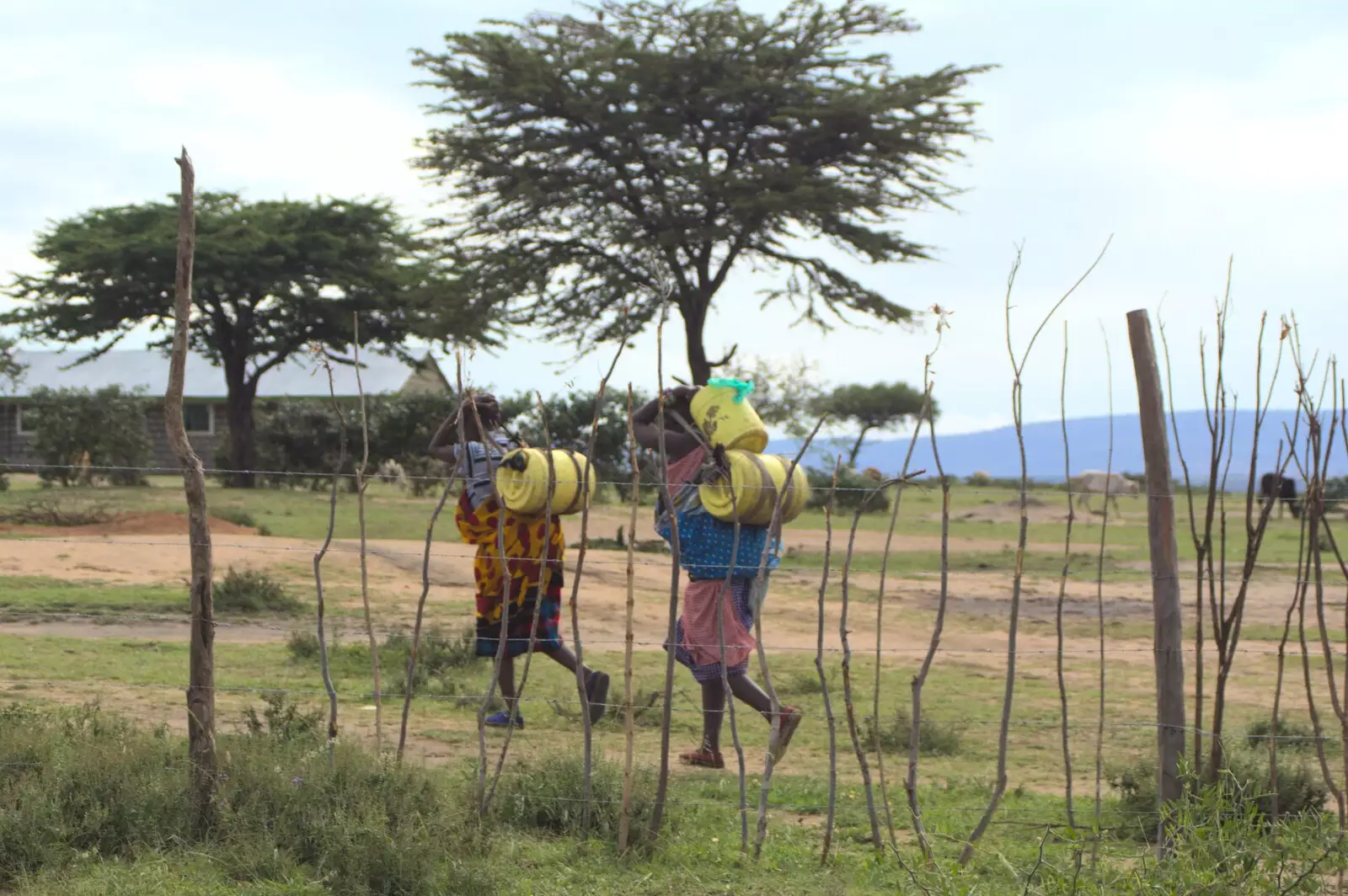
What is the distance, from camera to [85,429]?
2584 centimetres

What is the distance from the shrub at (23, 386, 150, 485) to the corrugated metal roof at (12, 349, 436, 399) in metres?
10.3

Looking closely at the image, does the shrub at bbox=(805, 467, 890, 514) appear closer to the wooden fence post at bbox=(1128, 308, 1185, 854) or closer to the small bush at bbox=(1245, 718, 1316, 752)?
the small bush at bbox=(1245, 718, 1316, 752)

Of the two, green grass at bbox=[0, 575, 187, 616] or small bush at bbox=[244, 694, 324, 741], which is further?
green grass at bbox=[0, 575, 187, 616]

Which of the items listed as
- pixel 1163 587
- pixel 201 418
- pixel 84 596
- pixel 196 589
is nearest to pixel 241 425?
pixel 201 418

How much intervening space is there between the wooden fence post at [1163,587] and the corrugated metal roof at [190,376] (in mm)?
33388

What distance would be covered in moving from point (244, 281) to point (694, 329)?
9468 mm

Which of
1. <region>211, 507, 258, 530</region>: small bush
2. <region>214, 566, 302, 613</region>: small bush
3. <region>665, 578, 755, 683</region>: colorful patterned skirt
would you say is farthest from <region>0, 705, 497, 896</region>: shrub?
<region>211, 507, 258, 530</region>: small bush

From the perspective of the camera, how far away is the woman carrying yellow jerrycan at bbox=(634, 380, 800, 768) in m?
6.14

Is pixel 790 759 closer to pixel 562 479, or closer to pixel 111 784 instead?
pixel 562 479

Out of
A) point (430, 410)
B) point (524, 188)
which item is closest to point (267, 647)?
point (524, 188)

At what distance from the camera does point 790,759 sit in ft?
22.6

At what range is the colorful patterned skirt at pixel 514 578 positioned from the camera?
6801 millimetres

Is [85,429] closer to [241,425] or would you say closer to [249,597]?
[241,425]

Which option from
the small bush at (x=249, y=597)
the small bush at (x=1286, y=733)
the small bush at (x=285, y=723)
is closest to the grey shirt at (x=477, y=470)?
the small bush at (x=285, y=723)
